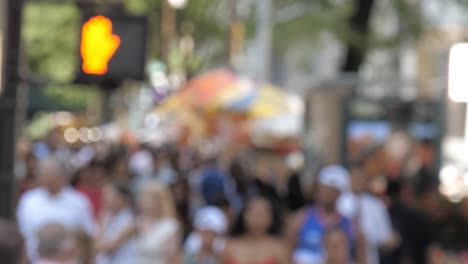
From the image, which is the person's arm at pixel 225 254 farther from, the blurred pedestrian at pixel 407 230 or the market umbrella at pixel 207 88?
the market umbrella at pixel 207 88

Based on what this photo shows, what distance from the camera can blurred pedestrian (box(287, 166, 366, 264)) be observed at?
11073 mm

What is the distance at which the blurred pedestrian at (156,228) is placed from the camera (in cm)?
1016

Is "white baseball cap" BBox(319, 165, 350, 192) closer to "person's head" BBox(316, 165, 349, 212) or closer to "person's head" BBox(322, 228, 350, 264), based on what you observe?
"person's head" BBox(316, 165, 349, 212)

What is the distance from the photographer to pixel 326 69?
6581 cm

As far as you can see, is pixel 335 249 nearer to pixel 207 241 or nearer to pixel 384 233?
pixel 207 241

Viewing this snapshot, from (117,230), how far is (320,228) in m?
1.61

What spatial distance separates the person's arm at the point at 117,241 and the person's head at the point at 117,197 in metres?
0.39

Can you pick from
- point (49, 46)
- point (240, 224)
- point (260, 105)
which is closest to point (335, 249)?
point (240, 224)

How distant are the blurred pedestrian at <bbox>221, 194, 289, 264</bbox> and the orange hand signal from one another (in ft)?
5.01

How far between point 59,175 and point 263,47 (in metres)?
26.4

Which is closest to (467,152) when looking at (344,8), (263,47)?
(263,47)

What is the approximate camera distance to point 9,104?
8.74m

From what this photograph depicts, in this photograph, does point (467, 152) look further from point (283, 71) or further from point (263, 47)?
point (283, 71)

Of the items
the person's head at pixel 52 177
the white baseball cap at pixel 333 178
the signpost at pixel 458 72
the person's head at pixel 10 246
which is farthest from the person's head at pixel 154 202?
the person's head at pixel 10 246
